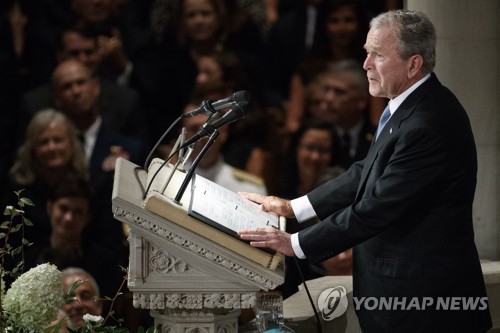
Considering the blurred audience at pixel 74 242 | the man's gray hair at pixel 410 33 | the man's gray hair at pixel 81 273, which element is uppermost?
the man's gray hair at pixel 410 33

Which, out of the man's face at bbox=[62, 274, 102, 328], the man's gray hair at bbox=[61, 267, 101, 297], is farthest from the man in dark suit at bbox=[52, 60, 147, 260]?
the man's face at bbox=[62, 274, 102, 328]

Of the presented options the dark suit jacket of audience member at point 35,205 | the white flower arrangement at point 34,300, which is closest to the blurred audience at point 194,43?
the dark suit jacket of audience member at point 35,205

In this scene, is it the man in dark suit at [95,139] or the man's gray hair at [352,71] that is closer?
the man in dark suit at [95,139]

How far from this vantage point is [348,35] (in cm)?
763

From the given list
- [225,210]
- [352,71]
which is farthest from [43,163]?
[225,210]

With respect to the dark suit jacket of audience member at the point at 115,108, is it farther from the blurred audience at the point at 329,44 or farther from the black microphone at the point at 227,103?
the black microphone at the point at 227,103

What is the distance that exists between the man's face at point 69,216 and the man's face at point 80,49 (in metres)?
1.00

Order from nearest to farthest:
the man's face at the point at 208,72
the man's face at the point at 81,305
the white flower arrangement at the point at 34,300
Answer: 1. the white flower arrangement at the point at 34,300
2. the man's face at the point at 81,305
3. the man's face at the point at 208,72

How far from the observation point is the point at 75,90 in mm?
7539

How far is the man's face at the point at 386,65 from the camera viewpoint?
333 cm

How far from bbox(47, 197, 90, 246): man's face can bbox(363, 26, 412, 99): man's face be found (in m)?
4.53

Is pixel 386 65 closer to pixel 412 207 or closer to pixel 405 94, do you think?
pixel 405 94

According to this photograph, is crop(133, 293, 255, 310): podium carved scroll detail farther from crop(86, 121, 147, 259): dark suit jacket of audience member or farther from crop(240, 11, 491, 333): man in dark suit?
crop(86, 121, 147, 259): dark suit jacket of audience member

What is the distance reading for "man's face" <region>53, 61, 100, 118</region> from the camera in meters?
7.52
